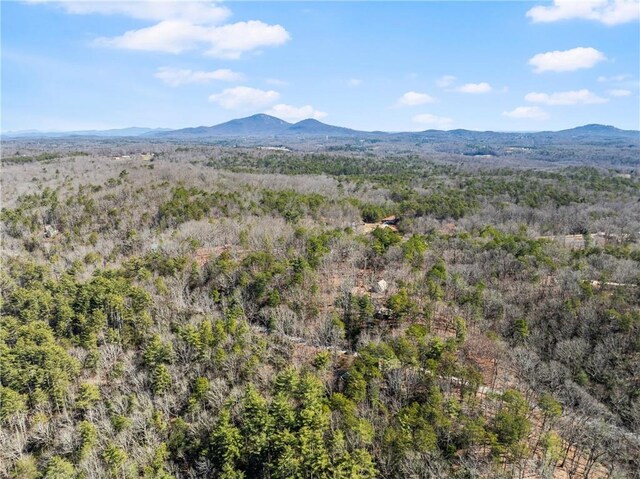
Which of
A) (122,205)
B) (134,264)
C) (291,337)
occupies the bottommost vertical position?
(291,337)

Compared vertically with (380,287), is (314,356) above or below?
below

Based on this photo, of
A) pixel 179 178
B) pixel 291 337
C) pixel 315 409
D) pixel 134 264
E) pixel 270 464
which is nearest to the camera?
pixel 270 464

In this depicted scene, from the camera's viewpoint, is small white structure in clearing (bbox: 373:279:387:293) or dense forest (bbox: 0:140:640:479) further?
small white structure in clearing (bbox: 373:279:387:293)

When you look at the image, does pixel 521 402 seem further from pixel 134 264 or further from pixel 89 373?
pixel 134 264

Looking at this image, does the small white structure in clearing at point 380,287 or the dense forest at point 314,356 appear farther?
the small white structure in clearing at point 380,287

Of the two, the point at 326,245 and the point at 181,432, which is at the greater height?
the point at 326,245

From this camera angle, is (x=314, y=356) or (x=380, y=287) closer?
(x=314, y=356)

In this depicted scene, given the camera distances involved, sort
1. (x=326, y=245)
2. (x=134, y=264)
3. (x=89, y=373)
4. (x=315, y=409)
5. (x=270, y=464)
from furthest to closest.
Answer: (x=326, y=245) < (x=134, y=264) < (x=89, y=373) < (x=315, y=409) < (x=270, y=464)

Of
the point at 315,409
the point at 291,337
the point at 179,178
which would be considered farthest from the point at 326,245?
the point at 179,178
